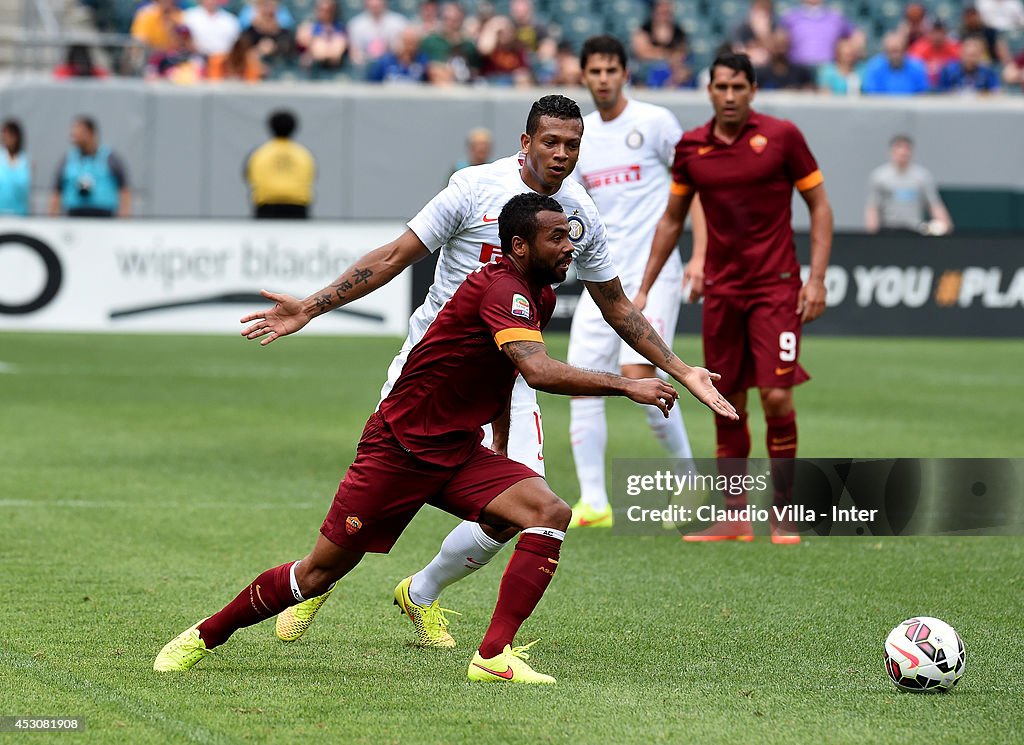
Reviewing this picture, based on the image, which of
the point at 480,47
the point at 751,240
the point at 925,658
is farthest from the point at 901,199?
the point at 925,658

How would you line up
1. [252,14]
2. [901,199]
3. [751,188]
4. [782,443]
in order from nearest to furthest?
[751,188] < [782,443] < [901,199] < [252,14]

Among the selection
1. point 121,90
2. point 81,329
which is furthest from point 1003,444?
point 121,90

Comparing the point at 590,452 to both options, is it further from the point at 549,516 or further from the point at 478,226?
the point at 549,516

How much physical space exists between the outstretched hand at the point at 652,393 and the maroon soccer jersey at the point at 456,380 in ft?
1.42

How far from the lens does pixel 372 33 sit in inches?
949

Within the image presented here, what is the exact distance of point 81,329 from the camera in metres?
17.3

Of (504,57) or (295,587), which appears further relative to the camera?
(504,57)

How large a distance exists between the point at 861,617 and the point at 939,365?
11832mm

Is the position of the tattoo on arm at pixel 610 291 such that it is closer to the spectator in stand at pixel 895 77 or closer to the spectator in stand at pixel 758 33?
the spectator in stand at pixel 758 33

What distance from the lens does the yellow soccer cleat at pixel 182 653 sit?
5.59 metres

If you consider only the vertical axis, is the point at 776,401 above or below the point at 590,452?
above

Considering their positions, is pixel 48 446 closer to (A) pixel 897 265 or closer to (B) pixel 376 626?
(B) pixel 376 626

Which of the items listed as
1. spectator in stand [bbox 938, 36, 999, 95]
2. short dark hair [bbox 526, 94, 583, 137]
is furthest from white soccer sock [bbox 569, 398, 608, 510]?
spectator in stand [bbox 938, 36, 999, 95]

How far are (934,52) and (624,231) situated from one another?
17.3 m
